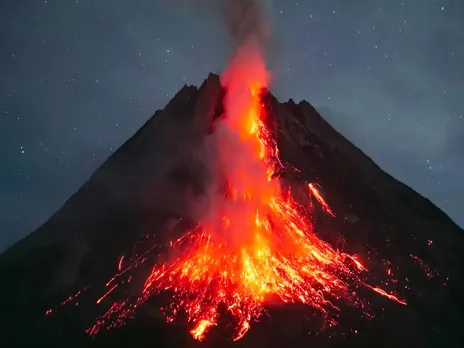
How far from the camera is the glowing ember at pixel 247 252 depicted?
117 ft

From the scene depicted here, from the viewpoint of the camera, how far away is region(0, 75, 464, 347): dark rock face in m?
34.2

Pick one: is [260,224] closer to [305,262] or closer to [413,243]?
[305,262]

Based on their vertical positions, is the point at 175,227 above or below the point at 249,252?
below

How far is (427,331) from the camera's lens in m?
37.6

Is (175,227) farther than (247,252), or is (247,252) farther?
(175,227)

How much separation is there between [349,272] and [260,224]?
665 centimetres

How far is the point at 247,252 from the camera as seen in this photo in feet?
134

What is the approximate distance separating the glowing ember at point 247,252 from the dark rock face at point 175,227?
1.27 metres

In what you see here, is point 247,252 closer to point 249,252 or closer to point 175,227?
point 249,252

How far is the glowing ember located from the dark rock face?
127 centimetres

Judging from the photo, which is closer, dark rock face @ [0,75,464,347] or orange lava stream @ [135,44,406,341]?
dark rock face @ [0,75,464,347]

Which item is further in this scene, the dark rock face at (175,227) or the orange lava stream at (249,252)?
the orange lava stream at (249,252)

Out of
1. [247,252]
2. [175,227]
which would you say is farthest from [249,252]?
[175,227]

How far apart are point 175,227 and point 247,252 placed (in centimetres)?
537
